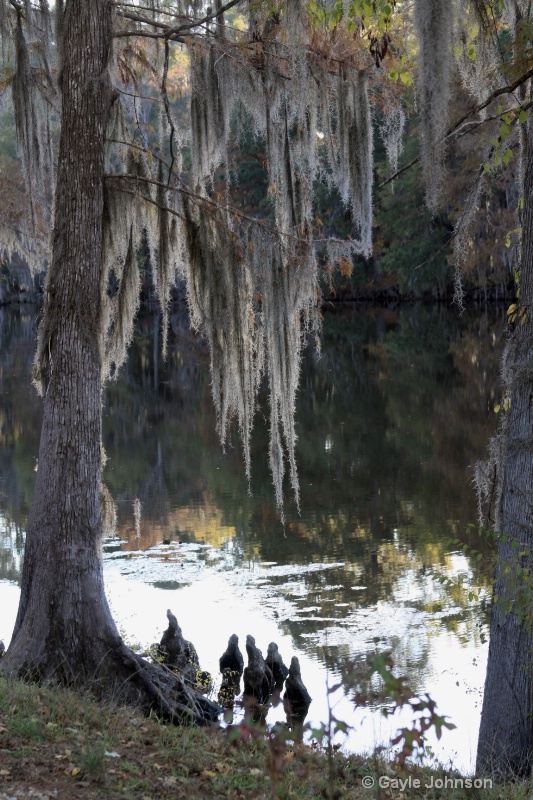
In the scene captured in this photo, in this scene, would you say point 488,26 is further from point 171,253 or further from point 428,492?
point 428,492

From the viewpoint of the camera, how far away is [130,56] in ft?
23.2

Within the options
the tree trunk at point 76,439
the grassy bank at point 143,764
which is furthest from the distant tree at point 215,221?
the grassy bank at point 143,764

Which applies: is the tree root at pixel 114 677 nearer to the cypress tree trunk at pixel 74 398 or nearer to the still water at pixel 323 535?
the cypress tree trunk at pixel 74 398

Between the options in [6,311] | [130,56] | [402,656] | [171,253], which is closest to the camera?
[171,253]

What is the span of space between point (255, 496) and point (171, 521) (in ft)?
5.30

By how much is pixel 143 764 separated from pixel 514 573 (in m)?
2.30

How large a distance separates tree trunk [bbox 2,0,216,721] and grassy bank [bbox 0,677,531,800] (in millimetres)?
404

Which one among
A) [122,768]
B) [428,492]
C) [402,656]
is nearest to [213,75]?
[122,768]

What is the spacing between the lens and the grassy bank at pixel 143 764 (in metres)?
→ 3.95

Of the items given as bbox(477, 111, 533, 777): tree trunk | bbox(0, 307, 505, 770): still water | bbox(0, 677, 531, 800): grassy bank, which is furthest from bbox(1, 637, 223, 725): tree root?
bbox(477, 111, 533, 777): tree trunk

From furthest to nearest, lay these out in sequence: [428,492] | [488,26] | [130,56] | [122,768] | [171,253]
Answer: [428,492] → [130,56] → [171,253] → [488,26] → [122,768]

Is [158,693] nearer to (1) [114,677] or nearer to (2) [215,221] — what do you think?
(1) [114,677]

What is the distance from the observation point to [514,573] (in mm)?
5309

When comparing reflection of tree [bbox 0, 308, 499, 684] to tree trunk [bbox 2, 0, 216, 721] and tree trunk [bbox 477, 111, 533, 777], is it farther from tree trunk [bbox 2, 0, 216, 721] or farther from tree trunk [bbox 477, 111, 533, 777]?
tree trunk [bbox 2, 0, 216, 721]
